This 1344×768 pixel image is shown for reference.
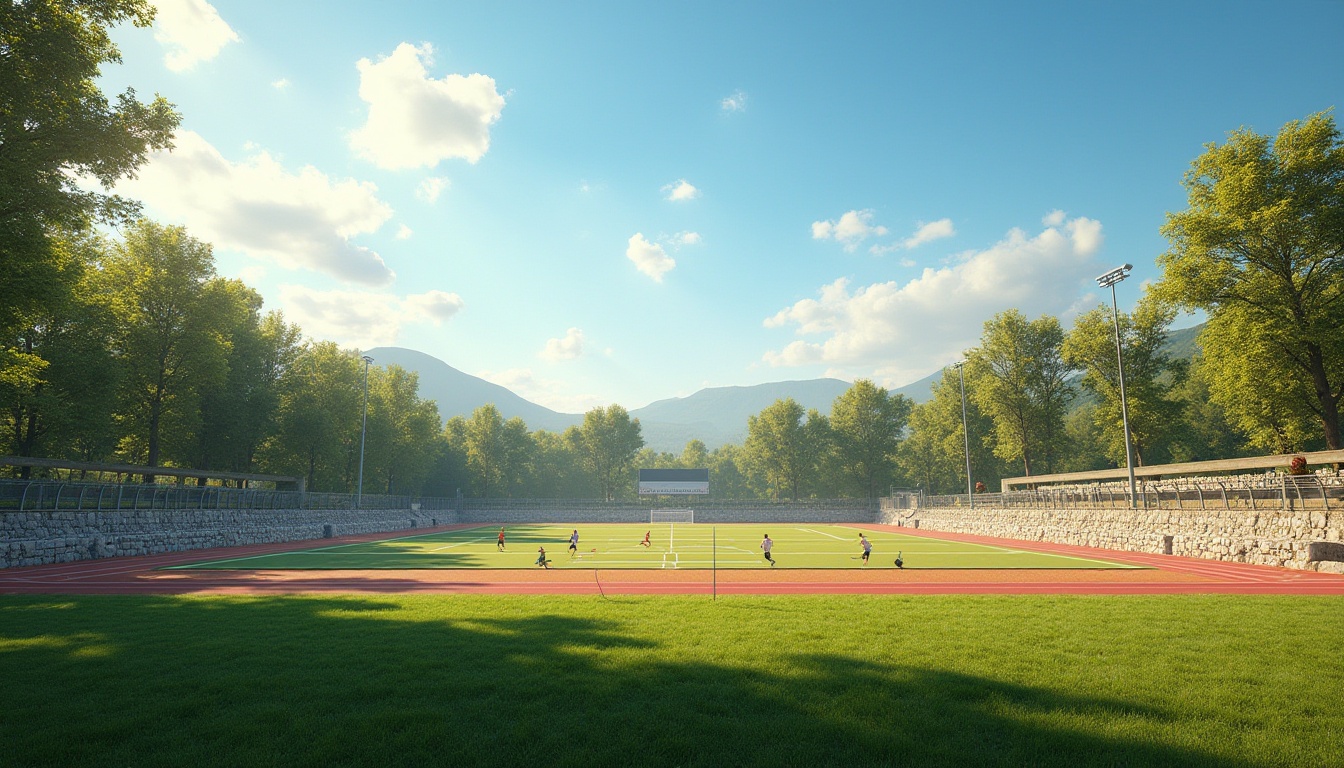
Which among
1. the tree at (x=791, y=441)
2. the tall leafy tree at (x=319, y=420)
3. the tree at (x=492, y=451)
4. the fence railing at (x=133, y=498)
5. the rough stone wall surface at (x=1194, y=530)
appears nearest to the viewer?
the rough stone wall surface at (x=1194, y=530)

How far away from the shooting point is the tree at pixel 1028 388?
60875 millimetres

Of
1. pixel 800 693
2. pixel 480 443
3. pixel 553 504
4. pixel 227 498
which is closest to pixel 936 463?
pixel 553 504

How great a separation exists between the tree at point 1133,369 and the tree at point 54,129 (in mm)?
64593

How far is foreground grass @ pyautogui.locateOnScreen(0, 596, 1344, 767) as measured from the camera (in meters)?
6.08

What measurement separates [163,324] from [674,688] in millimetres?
50615

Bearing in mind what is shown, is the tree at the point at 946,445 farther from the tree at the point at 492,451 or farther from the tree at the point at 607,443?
the tree at the point at 492,451

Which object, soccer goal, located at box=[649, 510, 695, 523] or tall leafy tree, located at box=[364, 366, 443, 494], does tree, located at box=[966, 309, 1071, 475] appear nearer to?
soccer goal, located at box=[649, 510, 695, 523]

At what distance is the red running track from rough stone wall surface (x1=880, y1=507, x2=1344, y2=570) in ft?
2.73

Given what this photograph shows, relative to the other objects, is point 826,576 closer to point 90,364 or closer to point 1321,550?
point 1321,550

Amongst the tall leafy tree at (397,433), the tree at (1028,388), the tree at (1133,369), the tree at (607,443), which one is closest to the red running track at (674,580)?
the tree at (1133,369)

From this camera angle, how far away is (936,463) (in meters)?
99.5

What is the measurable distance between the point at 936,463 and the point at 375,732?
104725 mm

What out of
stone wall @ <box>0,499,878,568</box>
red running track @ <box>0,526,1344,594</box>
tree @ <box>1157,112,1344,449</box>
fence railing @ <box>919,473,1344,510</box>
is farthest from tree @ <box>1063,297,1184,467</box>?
stone wall @ <box>0,499,878,568</box>

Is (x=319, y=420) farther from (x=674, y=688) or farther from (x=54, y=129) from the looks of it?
(x=674, y=688)
